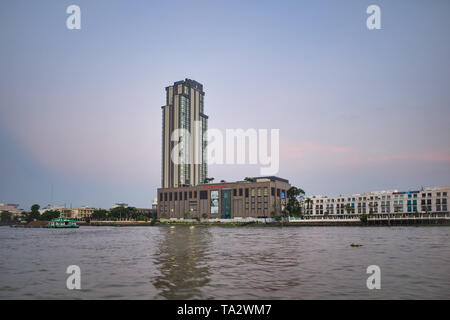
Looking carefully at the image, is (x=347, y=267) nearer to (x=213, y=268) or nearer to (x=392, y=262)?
(x=392, y=262)

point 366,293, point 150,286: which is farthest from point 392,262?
point 150,286

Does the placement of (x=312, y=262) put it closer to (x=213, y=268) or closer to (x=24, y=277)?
(x=213, y=268)

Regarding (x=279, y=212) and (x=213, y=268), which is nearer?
(x=213, y=268)

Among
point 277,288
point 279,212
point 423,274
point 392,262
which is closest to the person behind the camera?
point 277,288

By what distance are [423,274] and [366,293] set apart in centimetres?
1001

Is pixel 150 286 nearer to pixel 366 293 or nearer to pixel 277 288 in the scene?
pixel 277 288

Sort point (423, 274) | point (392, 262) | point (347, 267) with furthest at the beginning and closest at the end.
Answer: point (392, 262), point (347, 267), point (423, 274)

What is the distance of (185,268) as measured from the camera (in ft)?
105

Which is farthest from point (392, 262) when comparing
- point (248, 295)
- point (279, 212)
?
point (279, 212)

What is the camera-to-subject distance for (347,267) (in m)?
31.4
